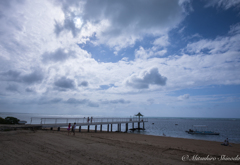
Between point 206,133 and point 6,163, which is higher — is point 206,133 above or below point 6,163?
below

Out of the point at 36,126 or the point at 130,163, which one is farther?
the point at 36,126

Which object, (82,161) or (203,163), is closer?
(82,161)

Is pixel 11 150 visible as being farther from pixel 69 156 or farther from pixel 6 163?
pixel 69 156

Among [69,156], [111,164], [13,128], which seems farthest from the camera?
[13,128]

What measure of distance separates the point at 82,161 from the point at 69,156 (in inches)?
44.0

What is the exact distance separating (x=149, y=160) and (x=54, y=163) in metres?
5.01

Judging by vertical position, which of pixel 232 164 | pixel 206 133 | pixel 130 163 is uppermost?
pixel 130 163

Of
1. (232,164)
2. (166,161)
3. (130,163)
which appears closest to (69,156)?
(130,163)

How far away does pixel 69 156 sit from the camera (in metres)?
7.82

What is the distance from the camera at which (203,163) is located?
789 centimetres

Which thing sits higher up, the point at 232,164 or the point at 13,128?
the point at 13,128

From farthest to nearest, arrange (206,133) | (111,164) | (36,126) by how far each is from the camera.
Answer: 1. (206,133)
2. (36,126)
3. (111,164)

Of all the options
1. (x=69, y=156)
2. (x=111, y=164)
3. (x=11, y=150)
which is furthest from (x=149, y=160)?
(x=11, y=150)

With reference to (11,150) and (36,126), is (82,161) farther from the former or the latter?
(36,126)
